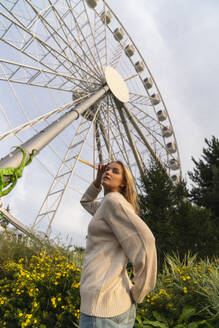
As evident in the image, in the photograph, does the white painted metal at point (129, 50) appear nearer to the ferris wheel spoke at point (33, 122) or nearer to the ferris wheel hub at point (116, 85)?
the ferris wheel hub at point (116, 85)

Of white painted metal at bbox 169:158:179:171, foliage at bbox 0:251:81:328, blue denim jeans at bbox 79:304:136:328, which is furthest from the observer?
white painted metal at bbox 169:158:179:171

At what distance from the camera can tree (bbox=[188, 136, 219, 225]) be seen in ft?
42.1

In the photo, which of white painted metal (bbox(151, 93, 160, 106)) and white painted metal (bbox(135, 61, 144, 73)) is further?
white painted metal (bbox(151, 93, 160, 106))

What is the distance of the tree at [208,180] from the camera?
1284 centimetres

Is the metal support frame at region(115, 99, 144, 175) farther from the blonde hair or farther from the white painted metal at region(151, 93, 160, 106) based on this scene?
the blonde hair

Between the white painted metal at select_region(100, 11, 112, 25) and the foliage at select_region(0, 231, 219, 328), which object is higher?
the white painted metal at select_region(100, 11, 112, 25)

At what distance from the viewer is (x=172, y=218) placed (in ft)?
29.1

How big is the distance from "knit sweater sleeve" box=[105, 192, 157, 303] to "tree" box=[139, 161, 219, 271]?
7122mm

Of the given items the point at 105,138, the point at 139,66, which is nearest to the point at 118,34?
the point at 139,66

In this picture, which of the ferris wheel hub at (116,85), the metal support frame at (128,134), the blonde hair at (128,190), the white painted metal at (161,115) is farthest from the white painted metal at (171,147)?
the blonde hair at (128,190)

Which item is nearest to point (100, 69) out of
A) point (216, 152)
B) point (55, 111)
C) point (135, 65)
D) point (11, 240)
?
point (135, 65)

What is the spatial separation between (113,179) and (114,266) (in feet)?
1.90

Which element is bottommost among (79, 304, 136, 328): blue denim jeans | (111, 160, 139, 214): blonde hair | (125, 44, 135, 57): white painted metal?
(79, 304, 136, 328): blue denim jeans

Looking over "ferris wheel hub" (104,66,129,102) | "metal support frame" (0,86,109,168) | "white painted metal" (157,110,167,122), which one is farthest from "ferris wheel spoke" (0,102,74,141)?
"white painted metal" (157,110,167,122)
